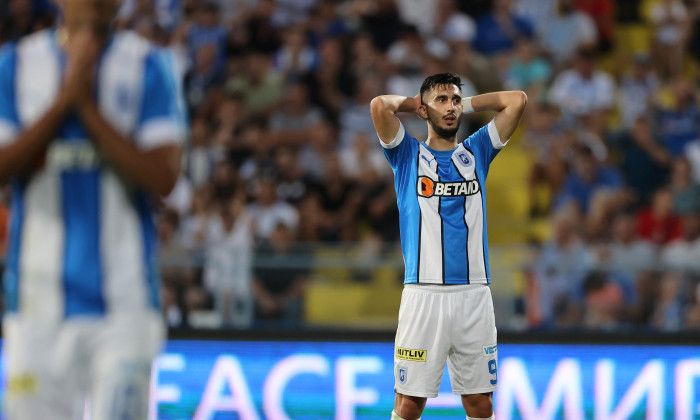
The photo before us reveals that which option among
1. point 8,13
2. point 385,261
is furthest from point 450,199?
point 8,13

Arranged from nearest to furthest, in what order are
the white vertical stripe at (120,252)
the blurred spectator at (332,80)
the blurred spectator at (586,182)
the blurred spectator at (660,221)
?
the white vertical stripe at (120,252) < the blurred spectator at (660,221) < the blurred spectator at (586,182) < the blurred spectator at (332,80)

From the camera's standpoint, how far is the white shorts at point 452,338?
567 cm

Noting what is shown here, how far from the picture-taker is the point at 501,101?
5895 mm

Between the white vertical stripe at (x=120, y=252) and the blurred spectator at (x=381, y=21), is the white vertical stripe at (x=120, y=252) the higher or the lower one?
the lower one

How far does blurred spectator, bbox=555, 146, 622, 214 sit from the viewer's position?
10297mm

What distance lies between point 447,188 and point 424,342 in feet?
2.87

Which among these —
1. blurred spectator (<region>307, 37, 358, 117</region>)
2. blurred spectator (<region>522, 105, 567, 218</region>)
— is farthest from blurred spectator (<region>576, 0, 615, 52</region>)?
blurred spectator (<region>307, 37, 358, 117</region>)

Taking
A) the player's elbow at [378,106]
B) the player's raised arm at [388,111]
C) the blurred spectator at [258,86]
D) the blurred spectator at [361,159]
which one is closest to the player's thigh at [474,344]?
the player's raised arm at [388,111]

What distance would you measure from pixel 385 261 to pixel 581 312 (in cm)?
163

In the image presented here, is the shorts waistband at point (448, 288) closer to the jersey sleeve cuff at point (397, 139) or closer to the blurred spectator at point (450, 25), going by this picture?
the jersey sleeve cuff at point (397, 139)

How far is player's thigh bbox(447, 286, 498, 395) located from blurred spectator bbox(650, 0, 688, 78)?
819cm

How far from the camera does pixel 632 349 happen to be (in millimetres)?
8172

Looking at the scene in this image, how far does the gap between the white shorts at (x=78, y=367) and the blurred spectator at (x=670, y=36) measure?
1104 cm

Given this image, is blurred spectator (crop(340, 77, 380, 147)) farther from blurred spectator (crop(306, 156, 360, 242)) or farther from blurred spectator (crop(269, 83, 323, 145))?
blurred spectator (crop(306, 156, 360, 242))
